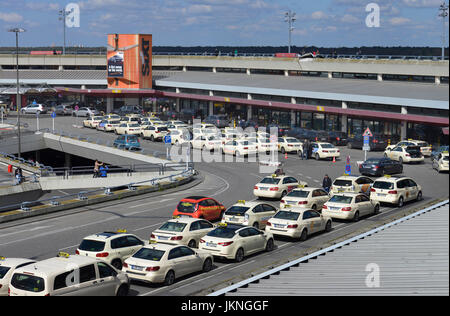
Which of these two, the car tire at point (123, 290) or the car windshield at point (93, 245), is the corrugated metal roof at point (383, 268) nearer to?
the car tire at point (123, 290)

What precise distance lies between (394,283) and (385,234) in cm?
322

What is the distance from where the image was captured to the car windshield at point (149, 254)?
19062mm

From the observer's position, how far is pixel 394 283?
1191 cm

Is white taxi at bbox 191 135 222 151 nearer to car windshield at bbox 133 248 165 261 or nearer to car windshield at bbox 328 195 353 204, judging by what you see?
car windshield at bbox 328 195 353 204

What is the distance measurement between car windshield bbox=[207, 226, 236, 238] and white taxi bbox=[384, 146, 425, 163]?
27041mm

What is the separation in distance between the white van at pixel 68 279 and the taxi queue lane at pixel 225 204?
4.66 feet

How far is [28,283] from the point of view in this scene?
619 inches

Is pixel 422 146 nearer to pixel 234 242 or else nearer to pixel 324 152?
pixel 324 152

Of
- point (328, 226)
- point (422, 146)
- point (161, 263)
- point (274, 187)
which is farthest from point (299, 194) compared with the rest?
point (422, 146)

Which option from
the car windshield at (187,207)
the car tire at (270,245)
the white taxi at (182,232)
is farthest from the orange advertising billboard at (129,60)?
the car tire at (270,245)

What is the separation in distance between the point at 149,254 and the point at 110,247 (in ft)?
5.75

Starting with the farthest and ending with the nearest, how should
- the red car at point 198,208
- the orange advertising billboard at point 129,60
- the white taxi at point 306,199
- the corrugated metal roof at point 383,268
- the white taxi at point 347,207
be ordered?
the orange advertising billboard at point 129,60 < the white taxi at point 306,199 < the white taxi at point 347,207 < the red car at point 198,208 < the corrugated metal roof at point 383,268

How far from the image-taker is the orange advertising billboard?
77944 mm
